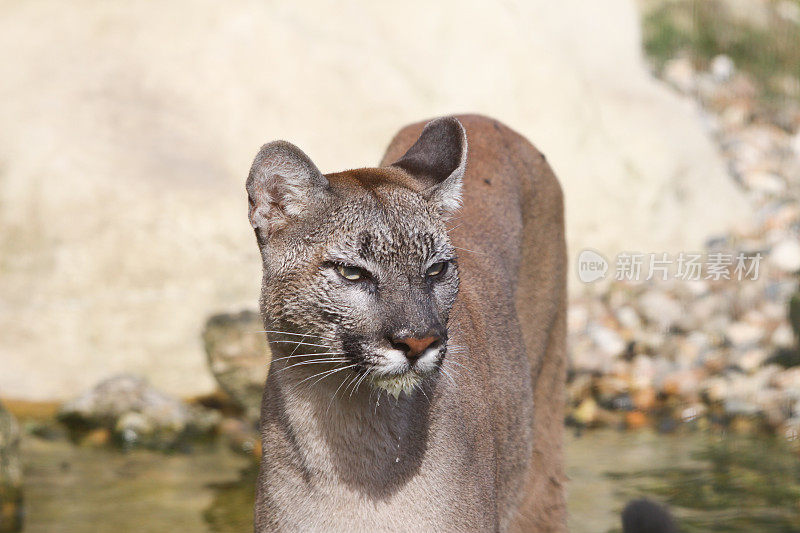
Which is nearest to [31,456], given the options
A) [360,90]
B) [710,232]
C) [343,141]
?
[343,141]

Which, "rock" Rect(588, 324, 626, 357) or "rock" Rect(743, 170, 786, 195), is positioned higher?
"rock" Rect(743, 170, 786, 195)

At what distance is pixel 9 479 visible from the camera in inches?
250

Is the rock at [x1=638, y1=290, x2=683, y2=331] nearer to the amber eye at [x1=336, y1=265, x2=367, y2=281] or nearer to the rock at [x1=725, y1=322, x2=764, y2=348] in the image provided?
the rock at [x1=725, y1=322, x2=764, y2=348]

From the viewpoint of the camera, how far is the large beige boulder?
8547 mm

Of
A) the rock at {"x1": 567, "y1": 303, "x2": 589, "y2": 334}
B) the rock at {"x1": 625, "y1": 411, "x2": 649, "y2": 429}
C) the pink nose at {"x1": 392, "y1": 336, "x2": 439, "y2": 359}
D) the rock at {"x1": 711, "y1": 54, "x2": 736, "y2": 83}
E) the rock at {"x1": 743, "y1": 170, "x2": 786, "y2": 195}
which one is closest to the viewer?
the pink nose at {"x1": 392, "y1": 336, "x2": 439, "y2": 359}

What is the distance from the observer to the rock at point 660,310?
940cm

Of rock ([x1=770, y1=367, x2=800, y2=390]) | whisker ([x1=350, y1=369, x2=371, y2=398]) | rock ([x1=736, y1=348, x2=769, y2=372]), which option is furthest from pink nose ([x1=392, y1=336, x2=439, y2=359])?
rock ([x1=736, y1=348, x2=769, y2=372])

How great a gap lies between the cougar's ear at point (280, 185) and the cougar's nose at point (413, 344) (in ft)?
2.08

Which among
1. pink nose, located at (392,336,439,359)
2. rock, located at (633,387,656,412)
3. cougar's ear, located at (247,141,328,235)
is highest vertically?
cougar's ear, located at (247,141,328,235)

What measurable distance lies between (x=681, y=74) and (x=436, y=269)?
1189 cm

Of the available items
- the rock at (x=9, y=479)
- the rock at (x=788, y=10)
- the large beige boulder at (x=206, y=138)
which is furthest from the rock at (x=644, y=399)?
the rock at (x=788, y=10)

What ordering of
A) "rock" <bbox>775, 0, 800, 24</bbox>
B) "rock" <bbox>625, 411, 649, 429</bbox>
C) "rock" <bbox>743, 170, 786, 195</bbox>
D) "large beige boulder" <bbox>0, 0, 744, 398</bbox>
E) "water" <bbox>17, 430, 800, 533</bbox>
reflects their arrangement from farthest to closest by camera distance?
"rock" <bbox>775, 0, 800, 24</bbox> < "rock" <bbox>743, 170, 786, 195</bbox> < "large beige boulder" <bbox>0, 0, 744, 398</bbox> < "rock" <bbox>625, 411, 649, 429</bbox> < "water" <bbox>17, 430, 800, 533</bbox>

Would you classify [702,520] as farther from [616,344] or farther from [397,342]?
[397,342]

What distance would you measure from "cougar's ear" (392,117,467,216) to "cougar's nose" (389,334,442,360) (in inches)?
26.2
